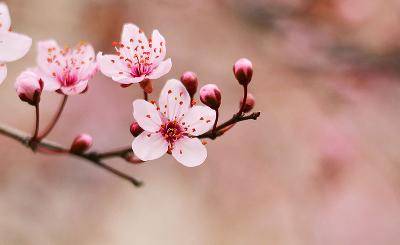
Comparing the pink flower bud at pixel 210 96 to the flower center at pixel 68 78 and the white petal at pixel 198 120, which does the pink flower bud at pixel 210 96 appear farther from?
the flower center at pixel 68 78

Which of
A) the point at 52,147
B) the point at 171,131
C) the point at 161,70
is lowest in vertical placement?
the point at 52,147

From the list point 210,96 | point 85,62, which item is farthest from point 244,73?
point 85,62

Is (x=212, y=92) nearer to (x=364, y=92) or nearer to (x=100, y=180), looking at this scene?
(x=364, y=92)

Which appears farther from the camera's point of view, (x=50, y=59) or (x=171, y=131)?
(x=50, y=59)

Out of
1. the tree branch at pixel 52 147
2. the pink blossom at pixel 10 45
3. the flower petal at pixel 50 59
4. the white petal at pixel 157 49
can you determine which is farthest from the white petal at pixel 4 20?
the white petal at pixel 157 49

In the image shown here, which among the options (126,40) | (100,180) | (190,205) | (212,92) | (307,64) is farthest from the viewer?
(190,205)

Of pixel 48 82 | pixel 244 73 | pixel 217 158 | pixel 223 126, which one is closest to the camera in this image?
pixel 223 126

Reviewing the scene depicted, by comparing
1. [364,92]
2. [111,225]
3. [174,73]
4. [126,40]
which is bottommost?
[111,225]

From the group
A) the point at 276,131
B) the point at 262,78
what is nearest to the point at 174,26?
A: the point at 262,78

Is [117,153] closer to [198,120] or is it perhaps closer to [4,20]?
[198,120]
